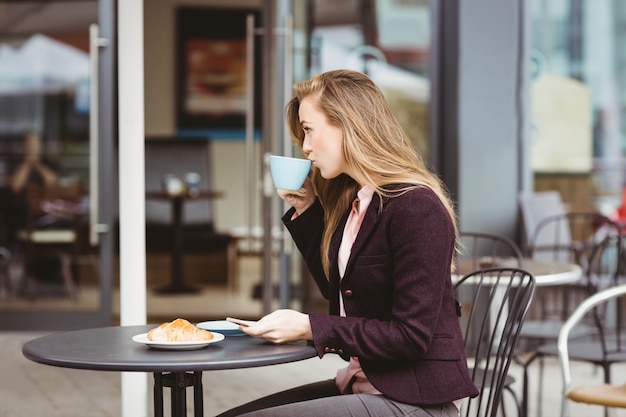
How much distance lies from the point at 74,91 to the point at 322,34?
2.52m

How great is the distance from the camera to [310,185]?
2.37 metres

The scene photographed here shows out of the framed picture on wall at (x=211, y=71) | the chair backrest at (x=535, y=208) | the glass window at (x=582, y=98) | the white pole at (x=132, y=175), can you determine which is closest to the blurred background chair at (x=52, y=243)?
the framed picture on wall at (x=211, y=71)

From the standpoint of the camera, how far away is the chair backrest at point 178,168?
894 centimetres

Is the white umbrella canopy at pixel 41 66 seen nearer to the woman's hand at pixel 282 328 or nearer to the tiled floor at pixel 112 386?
the tiled floor at pixel 112 386

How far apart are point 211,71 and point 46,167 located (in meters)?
2.72

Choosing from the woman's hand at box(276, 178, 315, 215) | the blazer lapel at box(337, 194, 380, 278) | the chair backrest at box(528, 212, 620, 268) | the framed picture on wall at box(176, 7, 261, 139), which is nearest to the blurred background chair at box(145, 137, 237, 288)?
the framed picture on wall at box(176, 7, 261, 139)

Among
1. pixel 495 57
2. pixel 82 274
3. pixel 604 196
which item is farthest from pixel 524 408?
pixel 82 274

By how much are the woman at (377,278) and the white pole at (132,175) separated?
119 centimetres

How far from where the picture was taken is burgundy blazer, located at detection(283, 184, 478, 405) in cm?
198

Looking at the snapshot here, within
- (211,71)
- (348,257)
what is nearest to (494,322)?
(348,257)

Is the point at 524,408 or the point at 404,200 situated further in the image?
the point at 524,408

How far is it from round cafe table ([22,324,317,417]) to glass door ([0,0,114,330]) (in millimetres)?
3966

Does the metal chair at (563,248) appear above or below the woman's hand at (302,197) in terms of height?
below

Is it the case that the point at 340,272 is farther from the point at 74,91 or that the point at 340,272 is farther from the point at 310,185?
the point at 74,91
